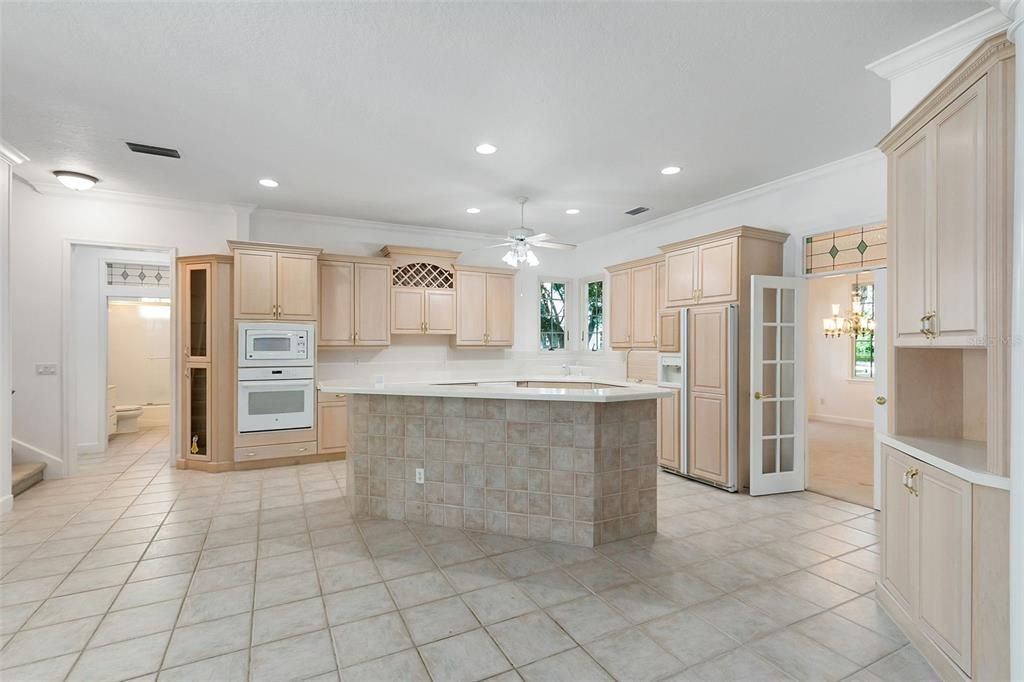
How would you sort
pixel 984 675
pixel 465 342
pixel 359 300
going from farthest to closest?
pixel 465 342
pixel 359 300
pixel 984 675

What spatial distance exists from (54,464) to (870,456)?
862cm

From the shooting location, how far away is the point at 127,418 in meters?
7.02

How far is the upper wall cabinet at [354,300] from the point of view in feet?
18.3

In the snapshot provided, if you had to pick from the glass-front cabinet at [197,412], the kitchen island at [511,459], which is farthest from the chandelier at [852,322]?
the glass-front cabinet at [197,412]

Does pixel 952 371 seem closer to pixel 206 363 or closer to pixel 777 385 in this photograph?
pixel 777 385

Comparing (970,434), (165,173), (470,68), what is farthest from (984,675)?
(165,173)

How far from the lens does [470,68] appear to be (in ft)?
8.64

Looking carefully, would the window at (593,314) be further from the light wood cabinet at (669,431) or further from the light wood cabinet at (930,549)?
the light wood cabinet at (930,549)

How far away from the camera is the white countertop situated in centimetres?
170

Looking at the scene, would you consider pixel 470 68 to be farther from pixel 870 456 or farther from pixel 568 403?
pixel 870 456

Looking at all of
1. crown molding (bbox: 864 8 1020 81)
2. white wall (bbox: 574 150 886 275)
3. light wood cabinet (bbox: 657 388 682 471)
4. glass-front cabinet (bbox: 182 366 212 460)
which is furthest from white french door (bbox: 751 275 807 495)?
glass-front cabinet (bbox: 182 366 212 460)

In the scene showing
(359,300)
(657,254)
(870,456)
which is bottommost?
(870,456)

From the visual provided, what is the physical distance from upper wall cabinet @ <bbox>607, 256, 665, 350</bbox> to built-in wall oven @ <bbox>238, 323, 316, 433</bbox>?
353 cm

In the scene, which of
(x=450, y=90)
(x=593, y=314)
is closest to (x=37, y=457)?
(x=450, y=90)
